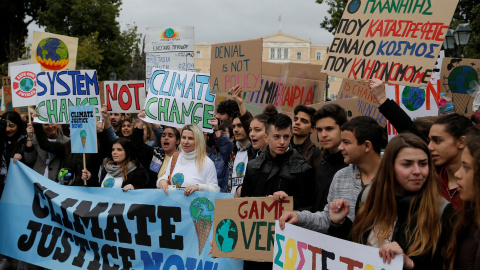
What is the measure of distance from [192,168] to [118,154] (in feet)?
3.37

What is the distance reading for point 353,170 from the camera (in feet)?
11.8

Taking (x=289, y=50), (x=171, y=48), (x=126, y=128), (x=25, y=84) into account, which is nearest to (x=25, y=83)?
(x=25, y=84)

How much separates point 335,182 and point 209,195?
6.28 ft

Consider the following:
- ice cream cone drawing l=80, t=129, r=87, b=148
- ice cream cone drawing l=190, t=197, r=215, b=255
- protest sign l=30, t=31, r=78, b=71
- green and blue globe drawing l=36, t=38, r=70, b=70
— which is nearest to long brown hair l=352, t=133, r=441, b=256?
ice cream cone drawing l=190, t=197, r=215, b=255

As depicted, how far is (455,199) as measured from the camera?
3432 millimetres

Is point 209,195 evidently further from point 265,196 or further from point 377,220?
point 377,220

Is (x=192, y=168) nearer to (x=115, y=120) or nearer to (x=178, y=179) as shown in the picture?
(x=178, y=179)

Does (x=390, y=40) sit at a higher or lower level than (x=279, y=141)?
higher

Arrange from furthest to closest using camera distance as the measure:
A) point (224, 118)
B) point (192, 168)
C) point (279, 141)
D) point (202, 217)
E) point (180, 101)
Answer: point (224, 118) < point (180, 101) < point (192, 168) < point (202, 217) < point (279, 141)

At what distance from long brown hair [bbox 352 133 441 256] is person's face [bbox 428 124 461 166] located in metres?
0.83

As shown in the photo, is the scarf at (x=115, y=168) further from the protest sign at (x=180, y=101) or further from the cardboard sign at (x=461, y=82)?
the cardboard sign at (x=461, y=82)

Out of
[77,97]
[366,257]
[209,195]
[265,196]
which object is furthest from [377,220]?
[77,97]

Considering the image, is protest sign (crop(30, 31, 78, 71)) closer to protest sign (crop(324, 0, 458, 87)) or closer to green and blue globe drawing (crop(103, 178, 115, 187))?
green and blue globe drawing (crop(103, 178, 115, 187))

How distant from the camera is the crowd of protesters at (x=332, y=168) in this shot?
8.90ft
